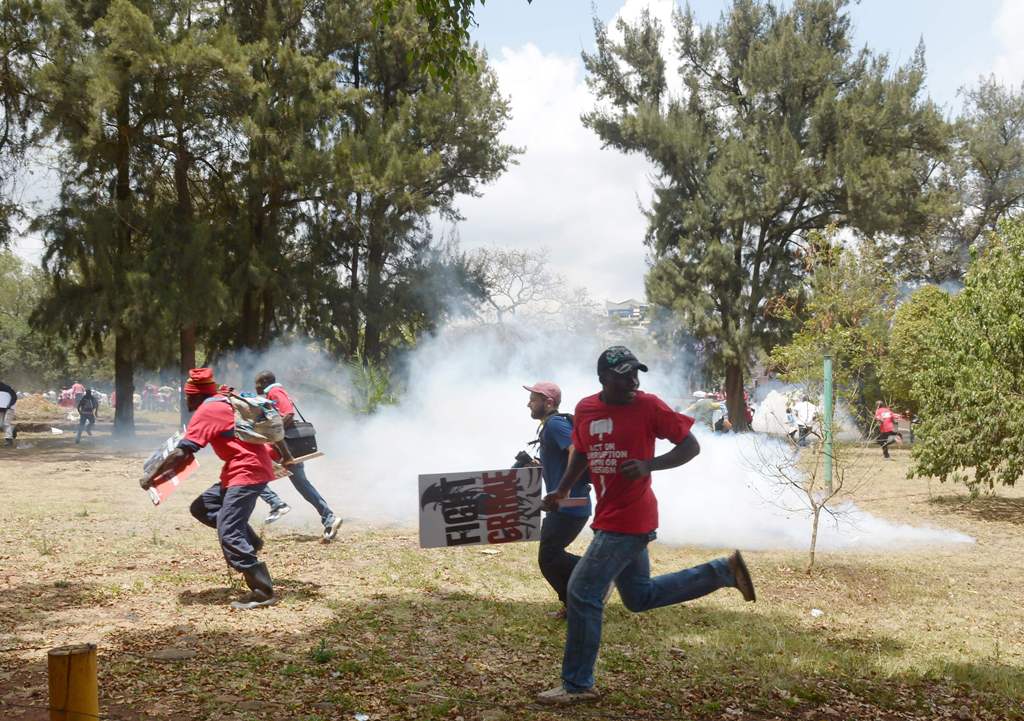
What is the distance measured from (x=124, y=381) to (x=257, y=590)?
2242 cm

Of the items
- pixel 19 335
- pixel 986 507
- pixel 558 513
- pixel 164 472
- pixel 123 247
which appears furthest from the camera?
pixel 19 335

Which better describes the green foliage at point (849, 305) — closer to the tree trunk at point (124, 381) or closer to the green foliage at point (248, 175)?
the green foliage at point (248, 175)

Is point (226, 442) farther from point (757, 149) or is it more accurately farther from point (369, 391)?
point (757, 149)

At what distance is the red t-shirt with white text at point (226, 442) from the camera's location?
6438 millimetres

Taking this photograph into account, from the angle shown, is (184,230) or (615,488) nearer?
(615,488)

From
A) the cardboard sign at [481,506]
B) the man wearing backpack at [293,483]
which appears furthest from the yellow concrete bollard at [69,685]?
the man wearing backpack at [293,483]

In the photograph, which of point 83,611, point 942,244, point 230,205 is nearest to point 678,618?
point 83,611

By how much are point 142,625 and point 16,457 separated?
650 inches

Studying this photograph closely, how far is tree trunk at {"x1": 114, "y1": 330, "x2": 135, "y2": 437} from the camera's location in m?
26.2

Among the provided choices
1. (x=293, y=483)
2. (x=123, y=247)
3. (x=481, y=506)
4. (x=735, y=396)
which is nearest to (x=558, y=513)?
(x=481, y=506)

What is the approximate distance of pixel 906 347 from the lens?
2325 cm

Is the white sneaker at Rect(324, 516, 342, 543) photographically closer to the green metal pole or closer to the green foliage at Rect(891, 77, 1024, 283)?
the green metal pole

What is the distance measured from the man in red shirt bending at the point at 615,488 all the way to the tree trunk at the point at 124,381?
2379 cm

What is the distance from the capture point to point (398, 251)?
30578 mm
